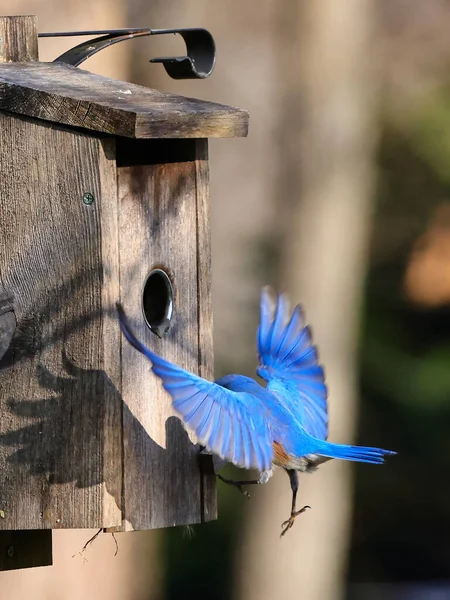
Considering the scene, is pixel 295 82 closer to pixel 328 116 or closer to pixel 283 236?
pixel 328 116

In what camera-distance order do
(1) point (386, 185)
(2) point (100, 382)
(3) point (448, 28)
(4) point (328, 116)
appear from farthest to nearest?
(1) point (386, 185) → (3) point (448, 28) → (4) point (328, 116) → (2) point (100, 382)

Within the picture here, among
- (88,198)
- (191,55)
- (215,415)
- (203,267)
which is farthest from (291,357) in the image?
(88,198)

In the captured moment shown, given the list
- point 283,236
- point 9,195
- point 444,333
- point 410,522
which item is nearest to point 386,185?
point 444,333

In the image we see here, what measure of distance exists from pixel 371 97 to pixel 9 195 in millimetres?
4426

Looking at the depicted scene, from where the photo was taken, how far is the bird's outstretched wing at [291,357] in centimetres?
363

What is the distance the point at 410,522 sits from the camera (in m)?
9.07

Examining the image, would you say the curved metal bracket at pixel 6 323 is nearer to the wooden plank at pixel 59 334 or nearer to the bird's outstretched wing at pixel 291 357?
the wooden plank at pixel 59 334

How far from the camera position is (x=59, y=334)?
9.20ft

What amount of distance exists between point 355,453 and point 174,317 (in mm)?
632

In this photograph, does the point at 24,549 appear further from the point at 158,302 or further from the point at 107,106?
the point at 107,106

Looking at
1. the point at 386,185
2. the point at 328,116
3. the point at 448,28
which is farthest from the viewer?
the point at 386,185

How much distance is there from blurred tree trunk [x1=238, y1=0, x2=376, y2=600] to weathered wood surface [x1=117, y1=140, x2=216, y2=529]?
355 centimetres

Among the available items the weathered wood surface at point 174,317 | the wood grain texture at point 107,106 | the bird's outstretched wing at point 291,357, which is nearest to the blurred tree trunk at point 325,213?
the bird's outstretched wing at point 291,357

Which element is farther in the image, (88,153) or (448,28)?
(448,28)
